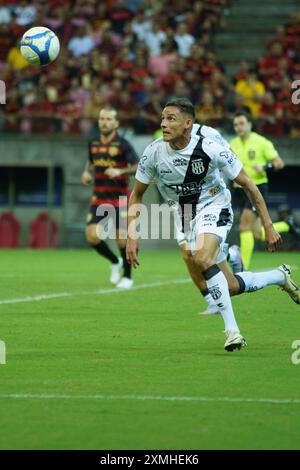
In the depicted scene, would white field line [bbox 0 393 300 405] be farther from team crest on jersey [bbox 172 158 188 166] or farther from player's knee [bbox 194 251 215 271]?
team crest on jersey [bbox 172 158 188 166]

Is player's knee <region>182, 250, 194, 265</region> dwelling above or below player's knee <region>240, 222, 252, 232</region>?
below

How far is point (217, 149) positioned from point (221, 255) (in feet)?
3.31

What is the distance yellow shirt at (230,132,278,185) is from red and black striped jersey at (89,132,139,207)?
1.45 m

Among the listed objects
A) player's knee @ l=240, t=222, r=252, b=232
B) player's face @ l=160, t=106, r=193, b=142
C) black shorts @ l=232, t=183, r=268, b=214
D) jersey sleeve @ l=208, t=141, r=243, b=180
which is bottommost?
jersey sleeve @ l=208, t=141, r=243, b=180

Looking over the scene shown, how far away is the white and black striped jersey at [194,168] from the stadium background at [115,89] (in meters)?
14.0

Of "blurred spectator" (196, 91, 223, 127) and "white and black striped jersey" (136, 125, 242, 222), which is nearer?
"white and black striped jersey" (136, 125, 242, 222)

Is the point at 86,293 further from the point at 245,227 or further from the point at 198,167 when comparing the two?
the point at 198,167

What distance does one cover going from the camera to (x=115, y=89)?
2566cm

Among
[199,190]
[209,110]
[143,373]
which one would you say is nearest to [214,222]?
[199,190]

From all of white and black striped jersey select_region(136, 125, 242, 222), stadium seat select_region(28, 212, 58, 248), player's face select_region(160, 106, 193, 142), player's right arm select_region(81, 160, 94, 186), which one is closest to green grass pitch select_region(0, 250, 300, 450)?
white and black striped jersey select_region(136, 125, 242, 222)

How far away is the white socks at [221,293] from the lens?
9.36 meters

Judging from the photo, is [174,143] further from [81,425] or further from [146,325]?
[81,425]

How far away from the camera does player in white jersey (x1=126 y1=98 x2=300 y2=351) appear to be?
31.1ft
